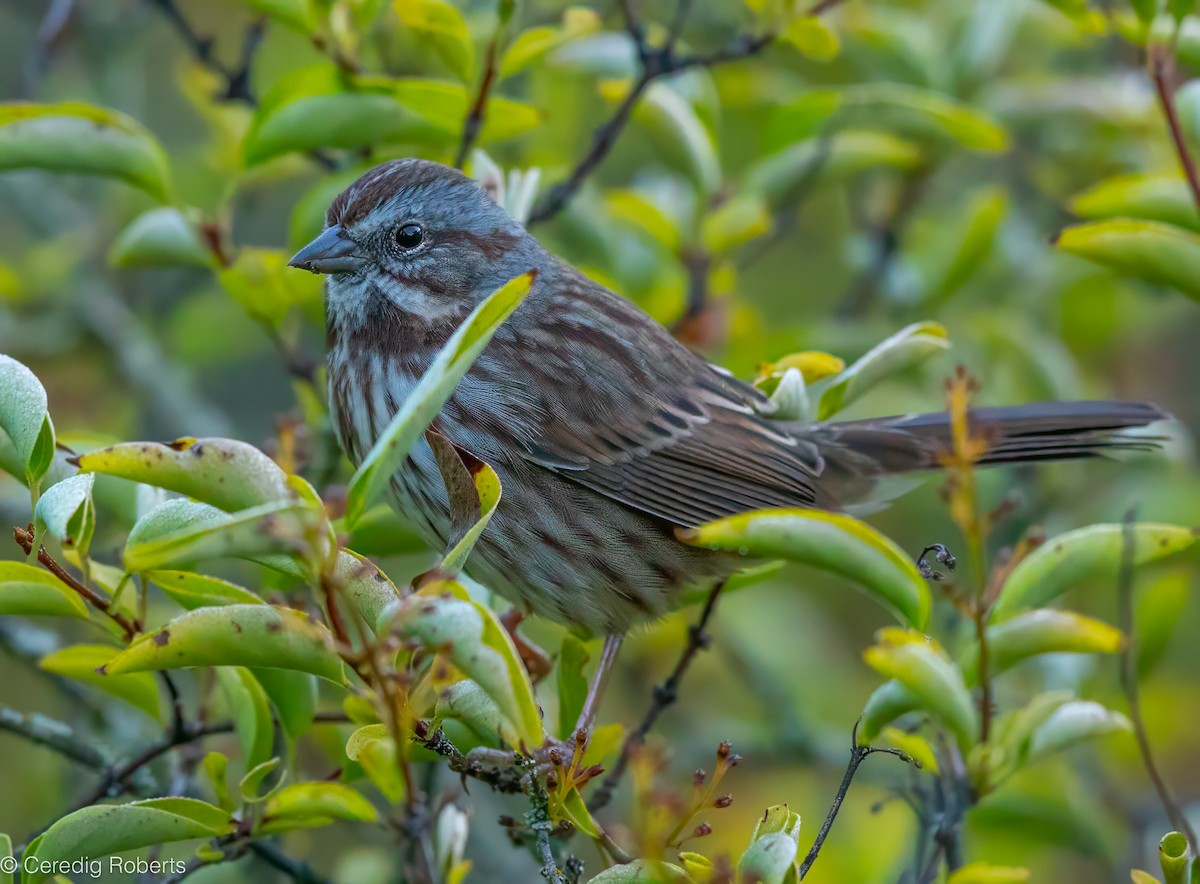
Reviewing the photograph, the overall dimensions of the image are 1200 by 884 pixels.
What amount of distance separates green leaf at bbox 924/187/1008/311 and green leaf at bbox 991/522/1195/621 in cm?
194

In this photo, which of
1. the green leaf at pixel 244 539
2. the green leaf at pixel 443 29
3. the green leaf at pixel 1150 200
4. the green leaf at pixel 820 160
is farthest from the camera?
the green leaf at pixel 820 160

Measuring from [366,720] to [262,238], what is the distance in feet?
17.5

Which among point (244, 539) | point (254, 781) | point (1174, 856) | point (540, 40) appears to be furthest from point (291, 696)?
point (540, 40)

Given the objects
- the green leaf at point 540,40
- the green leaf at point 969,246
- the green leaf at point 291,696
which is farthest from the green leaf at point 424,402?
the green leaf at point 969,246

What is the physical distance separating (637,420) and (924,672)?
184 cm

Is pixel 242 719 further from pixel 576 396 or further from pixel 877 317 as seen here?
pixel 877 317

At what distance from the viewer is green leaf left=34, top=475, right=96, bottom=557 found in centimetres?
216

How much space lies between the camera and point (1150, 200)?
3.31 metres

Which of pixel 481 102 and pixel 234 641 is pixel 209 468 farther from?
pixel 481 102

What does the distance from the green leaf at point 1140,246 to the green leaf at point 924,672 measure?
1262 mm

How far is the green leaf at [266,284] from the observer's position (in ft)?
11.5

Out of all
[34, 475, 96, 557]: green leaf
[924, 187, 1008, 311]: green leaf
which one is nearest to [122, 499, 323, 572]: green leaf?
[34, 475, 96, 557]: green leaf

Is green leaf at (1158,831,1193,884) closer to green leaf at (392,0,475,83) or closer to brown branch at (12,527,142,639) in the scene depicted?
brown branch at (12,527,142,639)

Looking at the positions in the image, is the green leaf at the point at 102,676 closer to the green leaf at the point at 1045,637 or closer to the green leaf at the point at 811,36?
the green leaf at the point at 1045,637
